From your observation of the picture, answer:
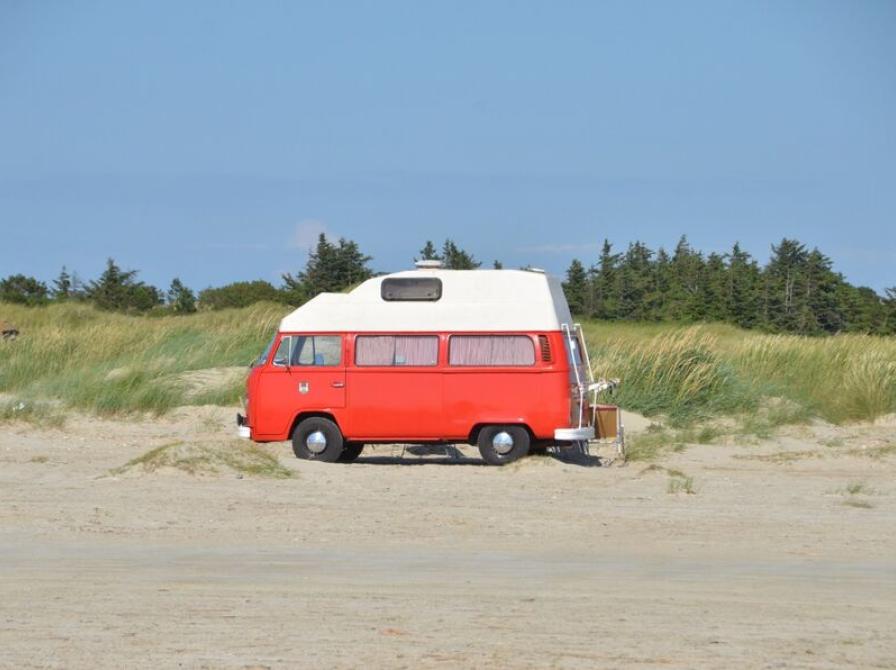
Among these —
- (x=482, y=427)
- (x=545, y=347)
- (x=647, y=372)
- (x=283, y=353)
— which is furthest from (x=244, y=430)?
(x=647, y=372)

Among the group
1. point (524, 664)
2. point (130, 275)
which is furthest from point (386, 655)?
point (130, 275)

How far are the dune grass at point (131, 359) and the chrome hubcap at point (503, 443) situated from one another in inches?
339

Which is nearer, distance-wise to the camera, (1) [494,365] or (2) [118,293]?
(1) [494,365]

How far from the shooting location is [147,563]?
35.9 feet

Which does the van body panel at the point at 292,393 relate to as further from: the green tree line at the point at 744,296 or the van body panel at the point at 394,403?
the green tree line at the point at 744,296

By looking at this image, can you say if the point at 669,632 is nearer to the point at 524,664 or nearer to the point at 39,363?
the point at 524,664

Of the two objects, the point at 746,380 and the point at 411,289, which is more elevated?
the point at 411,289

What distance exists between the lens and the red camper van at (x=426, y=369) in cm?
1850

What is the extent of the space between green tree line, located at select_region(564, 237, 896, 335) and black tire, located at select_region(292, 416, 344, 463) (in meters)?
34.4

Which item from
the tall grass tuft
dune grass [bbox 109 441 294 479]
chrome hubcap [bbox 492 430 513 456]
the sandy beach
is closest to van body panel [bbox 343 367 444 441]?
the sandy beach

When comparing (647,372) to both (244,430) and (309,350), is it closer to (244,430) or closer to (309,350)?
(309,350)

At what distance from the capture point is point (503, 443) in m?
18.7

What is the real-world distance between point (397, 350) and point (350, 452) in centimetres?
197

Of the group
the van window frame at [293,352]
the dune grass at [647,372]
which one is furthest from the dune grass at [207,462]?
the dune grass at [647,372]
